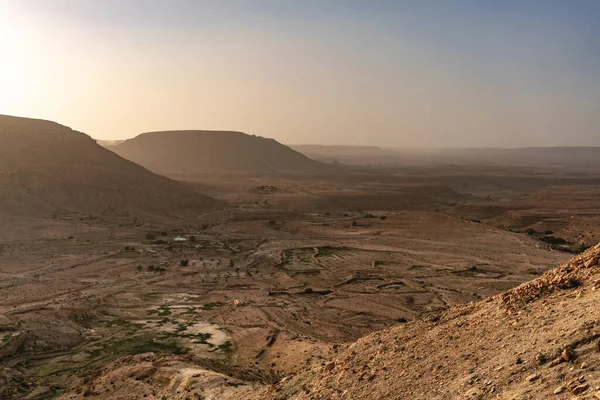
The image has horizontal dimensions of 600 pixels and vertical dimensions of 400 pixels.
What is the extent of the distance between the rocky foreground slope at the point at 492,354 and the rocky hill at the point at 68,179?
42855 mm

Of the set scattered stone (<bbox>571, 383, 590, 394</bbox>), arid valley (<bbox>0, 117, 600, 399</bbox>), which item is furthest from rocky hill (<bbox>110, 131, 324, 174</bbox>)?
scattered stone (<bbox>571, 383, 590, 394</bbox>)

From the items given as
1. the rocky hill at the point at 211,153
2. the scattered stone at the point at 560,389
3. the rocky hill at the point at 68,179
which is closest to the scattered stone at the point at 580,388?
the scattered stone at the point at 560,389

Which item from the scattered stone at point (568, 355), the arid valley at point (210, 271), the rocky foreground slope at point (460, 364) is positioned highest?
the scattered stone at point (568, 355)

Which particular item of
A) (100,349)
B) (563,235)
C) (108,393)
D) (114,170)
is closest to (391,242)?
(563,235)

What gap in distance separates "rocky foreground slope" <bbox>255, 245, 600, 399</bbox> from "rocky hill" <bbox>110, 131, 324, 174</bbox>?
4809 inches

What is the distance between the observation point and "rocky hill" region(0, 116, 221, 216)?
4844 centimetres

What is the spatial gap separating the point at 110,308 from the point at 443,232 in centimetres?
2965

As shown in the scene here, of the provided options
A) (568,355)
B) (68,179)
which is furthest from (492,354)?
(68,179)

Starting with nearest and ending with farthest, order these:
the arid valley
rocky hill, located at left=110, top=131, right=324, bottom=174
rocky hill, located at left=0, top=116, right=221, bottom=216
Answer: the arid valley → rocky hill, located at left=0, top=116, right=221, bottom=216 → rocky hill, located at left=110, top=131, right=324, bottom=174

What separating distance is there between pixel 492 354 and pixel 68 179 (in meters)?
55.0

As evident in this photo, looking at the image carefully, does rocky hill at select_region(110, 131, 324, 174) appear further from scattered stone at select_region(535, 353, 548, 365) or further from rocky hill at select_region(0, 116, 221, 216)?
scattered stone at select_region(535, 353, 548, 365)

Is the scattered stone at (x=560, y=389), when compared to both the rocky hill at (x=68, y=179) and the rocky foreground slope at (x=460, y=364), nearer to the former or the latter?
the rocky foreground slope at (x=460, y=364)

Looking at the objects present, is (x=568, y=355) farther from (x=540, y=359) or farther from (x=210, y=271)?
(x=210, y=271)

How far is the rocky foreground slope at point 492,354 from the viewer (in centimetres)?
671
